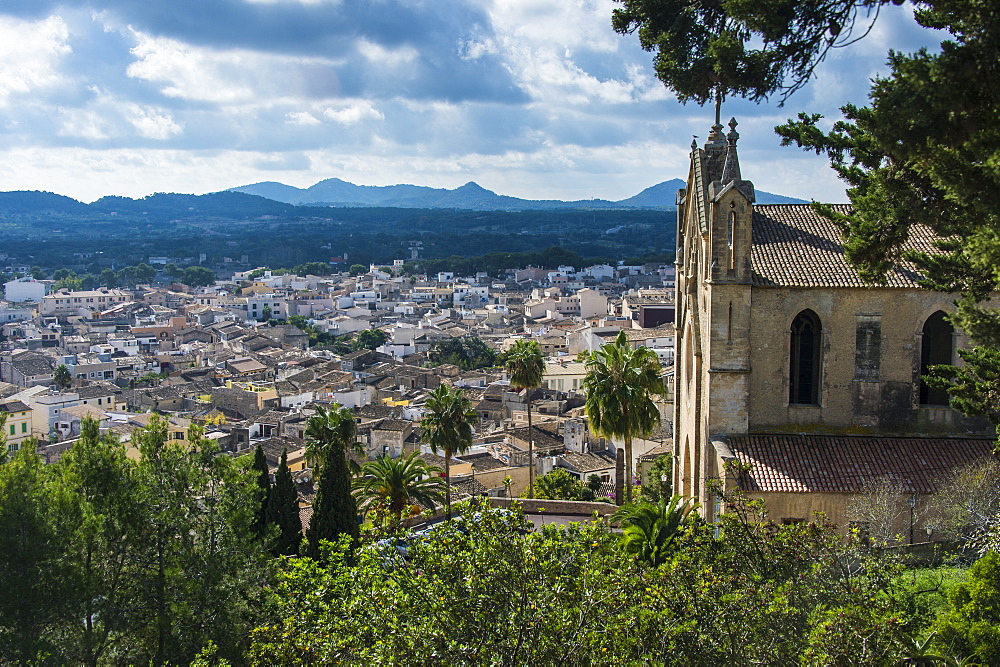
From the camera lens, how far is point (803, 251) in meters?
20.6

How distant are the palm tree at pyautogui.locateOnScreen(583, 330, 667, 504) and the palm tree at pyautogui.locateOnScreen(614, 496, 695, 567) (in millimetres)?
7030

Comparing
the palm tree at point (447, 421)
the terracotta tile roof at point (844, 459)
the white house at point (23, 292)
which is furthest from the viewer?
the white house at point (23, 292)

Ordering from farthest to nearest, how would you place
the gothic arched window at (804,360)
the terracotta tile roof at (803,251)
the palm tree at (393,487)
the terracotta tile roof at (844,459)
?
1. the palm tree at (393,487)
2. the gothic arched window at (804,360)
3. the terracotta tile roof at (803,251)
4. the terracotta tile roof at (844,459)

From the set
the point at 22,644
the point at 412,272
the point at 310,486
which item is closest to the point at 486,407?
the point at 310,486

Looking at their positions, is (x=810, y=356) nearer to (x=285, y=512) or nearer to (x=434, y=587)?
(x=434, y=587)

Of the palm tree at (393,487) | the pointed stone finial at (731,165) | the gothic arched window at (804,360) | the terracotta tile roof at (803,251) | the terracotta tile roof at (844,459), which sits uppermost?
the pointed stone finial at (731,165)

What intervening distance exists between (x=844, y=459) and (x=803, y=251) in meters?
4.53

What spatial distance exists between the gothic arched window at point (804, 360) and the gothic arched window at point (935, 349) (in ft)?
7.00

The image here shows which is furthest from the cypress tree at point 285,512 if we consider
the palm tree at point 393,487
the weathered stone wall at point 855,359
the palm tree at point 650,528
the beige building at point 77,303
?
the beige building at point 77,303

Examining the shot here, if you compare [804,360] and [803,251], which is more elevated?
[803,251]

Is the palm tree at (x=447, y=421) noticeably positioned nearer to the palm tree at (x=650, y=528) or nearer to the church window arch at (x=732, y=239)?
the palm tree at (x=650, y=528)

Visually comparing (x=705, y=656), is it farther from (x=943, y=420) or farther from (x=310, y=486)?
(x=310, y=486)

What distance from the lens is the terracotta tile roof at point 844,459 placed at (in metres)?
18.4

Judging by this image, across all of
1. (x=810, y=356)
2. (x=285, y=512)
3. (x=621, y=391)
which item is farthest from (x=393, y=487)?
(x=810, y=356)
